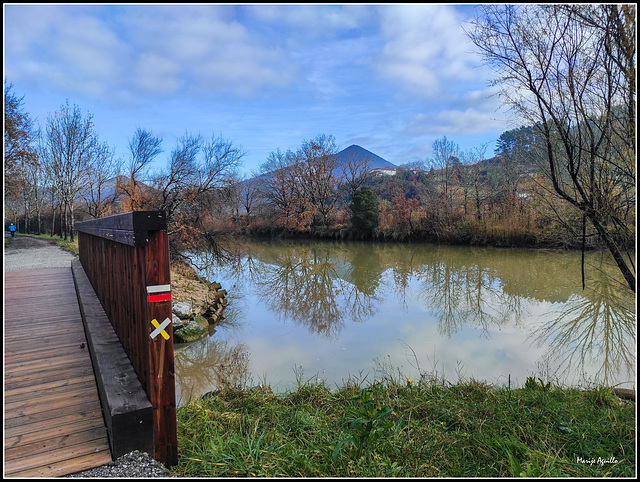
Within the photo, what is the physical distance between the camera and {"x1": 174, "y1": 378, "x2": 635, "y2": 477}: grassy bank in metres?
2.44

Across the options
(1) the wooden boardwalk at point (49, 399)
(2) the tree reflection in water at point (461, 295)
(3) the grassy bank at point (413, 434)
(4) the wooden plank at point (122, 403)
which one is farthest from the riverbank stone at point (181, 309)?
(4) the wooden plank at point (122, 403)

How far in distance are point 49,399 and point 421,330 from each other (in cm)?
642

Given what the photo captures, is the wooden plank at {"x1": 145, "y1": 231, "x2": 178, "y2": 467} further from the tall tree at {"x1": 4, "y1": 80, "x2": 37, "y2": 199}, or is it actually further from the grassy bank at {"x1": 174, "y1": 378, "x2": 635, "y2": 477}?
the tall tree at {"x1": 4, "y1": 80, "x2": 37, "y2": 199}

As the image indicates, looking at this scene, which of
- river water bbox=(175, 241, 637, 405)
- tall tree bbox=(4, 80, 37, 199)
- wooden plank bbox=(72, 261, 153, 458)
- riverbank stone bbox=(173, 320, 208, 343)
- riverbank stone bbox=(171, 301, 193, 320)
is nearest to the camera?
wooden plank bbox=(72, 261, 153, 458)

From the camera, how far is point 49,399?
3.11 m

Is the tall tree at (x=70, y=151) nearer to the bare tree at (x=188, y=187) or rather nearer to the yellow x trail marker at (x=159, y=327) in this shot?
the bare tree at (x=188, y=187)

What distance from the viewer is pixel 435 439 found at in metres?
2.98

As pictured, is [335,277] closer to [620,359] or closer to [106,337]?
[620,359]

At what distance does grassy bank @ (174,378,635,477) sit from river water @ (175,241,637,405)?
83 centimetres

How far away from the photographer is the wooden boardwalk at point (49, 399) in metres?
2.39

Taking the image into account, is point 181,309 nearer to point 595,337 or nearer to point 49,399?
point 49,399

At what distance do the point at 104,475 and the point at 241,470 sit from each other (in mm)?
797

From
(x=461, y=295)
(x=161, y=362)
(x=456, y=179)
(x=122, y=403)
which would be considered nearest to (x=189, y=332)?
(x=122, y=403)

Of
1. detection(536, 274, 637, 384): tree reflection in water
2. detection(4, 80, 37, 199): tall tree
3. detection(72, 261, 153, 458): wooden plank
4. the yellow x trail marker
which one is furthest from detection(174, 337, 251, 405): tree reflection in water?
detection(4, 80, 37, 199): tall tree
